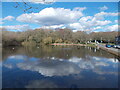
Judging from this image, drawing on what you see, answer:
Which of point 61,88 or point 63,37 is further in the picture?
point 63,37

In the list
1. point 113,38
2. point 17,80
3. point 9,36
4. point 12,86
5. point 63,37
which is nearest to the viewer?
point 12,86

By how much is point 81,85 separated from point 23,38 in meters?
42.2

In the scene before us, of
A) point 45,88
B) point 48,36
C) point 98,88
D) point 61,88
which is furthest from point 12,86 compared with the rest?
point 48,36

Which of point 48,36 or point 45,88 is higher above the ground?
point 48,36

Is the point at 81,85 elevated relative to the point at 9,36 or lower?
lower

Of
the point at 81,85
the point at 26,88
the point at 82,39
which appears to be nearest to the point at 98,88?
the point at 81,85

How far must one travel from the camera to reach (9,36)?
3581cm

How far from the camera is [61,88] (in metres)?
4.97

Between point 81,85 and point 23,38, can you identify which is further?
point 23,38

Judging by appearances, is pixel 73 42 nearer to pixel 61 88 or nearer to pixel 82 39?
pixel 82 39

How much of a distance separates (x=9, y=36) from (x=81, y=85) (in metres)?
36.8

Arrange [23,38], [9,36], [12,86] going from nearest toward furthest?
[12,86]
[9,36]
[23,38]

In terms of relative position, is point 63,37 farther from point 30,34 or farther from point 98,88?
point 98,88

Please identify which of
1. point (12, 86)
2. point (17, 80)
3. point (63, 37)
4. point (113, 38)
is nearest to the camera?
point (12, 86)
